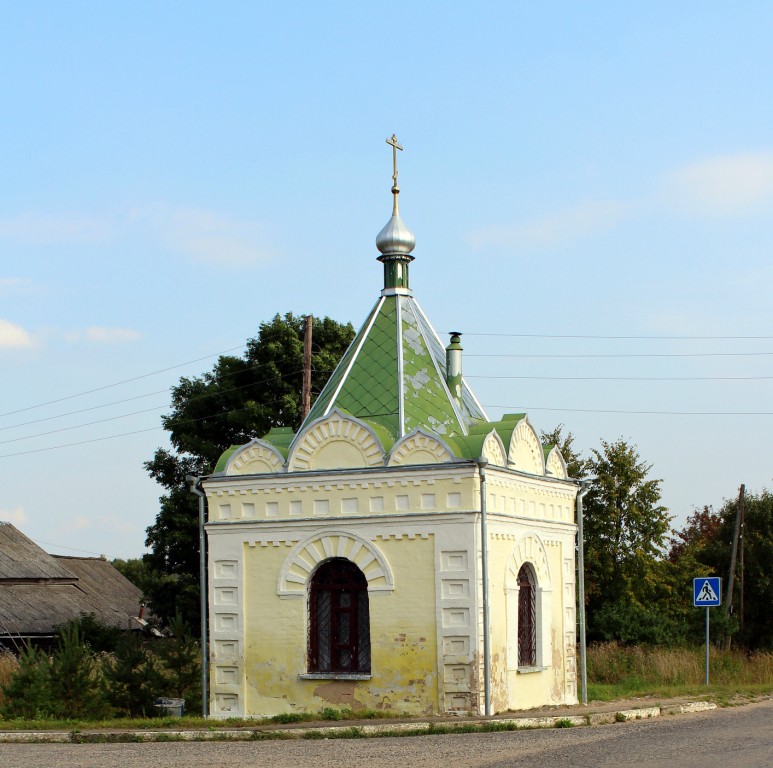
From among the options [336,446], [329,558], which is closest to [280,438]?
[336,446]

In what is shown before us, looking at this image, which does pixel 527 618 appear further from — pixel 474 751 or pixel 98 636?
pixel 98 636

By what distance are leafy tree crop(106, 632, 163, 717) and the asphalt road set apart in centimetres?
349

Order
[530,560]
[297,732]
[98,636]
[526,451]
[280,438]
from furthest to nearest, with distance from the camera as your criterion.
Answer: [98,636]
[280,438]
[526,451]
[530,560]
[297,732]

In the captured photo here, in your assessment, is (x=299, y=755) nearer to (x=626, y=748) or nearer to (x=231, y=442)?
(x=626, y=748)

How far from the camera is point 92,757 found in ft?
43.6

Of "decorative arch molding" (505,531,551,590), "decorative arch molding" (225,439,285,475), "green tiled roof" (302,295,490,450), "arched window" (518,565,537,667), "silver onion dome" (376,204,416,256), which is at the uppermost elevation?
"silver onion dome" (376,204,416,256)

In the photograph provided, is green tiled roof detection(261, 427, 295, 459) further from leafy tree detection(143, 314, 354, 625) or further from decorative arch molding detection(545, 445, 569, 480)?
leafy tree detection(143, 314, 354, 625)

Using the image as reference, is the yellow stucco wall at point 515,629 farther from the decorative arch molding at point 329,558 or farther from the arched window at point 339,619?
the arched window at point 339,619

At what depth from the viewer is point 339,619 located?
18297mm

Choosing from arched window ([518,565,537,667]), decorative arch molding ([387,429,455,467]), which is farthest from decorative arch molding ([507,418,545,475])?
arched window ([518,565,537,667])

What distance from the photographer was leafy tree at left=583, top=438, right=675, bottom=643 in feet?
99.4

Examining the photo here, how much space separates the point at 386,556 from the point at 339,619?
1349mm

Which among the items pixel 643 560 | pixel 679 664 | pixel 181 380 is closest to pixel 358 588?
pixel 679 664

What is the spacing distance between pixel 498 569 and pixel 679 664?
7995 millimetres
